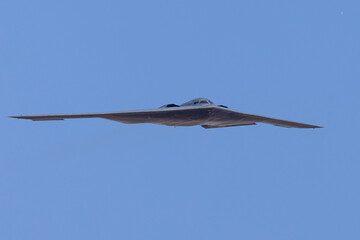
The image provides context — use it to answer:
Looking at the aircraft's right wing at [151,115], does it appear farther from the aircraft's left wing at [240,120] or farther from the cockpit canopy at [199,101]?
the aircraft's left wing at [240,120]

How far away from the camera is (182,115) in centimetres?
3803

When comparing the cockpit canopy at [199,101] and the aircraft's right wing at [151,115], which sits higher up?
the cockpit canopy at [199,101]

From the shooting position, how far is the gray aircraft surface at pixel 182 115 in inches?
1463

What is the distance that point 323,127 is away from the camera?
45062mm

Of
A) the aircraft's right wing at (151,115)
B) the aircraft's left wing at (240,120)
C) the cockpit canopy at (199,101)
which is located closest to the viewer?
the aircraft's right wing at (151,115)

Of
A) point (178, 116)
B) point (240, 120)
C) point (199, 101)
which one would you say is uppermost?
point (199, 101)

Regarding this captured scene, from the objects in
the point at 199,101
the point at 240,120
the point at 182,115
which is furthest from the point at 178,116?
the point at 240,120

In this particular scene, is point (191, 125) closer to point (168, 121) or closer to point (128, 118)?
point (168, 121)

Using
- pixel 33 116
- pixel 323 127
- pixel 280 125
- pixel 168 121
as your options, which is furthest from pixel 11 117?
pixel 323 127

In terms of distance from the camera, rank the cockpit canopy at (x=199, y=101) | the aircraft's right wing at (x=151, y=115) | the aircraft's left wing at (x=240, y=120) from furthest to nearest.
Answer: the cockpit canopy at (x=199, y=101)
the aircraft's left wing at (x=240, y=120)
the aircraft's right wing at (x=151, y=115)

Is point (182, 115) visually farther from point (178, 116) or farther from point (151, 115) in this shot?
point (151, 115)

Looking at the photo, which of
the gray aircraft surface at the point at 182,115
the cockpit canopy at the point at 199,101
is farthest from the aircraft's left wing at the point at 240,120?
the cockpit canopy at the point at 199,101

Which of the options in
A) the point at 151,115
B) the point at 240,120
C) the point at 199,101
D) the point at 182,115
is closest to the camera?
the point at 182,115

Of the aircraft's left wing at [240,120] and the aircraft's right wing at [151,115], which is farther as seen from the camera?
the aircraft's left wing at [240,120]
